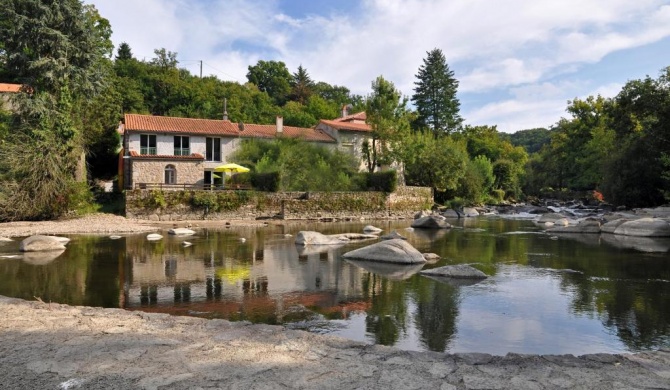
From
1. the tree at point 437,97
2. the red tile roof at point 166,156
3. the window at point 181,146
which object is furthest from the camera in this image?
the tree at point 437,97

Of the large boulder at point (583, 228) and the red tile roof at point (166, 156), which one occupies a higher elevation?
the red tile roof at point (166, 156)

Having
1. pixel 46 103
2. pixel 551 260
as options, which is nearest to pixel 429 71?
pixel 46 103

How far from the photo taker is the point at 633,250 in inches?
756

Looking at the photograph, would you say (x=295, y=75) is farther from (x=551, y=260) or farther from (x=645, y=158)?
(x=551, y=260)

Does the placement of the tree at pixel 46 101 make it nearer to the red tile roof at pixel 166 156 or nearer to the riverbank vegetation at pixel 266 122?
the riverbank vegetation at pixel 266 122

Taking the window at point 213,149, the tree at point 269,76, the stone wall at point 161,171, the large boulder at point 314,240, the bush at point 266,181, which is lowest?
the large boulder at point 314,240

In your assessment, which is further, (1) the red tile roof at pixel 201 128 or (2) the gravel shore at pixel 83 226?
(1) the red tile roof at pixel 201 128

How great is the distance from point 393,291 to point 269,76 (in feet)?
278

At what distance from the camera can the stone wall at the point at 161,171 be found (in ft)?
128

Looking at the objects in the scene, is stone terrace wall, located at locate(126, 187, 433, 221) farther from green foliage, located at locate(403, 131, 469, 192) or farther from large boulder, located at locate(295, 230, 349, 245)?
large boulder, located at locate(295, 230, 349, 245)

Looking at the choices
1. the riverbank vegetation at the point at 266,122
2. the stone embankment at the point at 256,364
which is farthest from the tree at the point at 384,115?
the stone embankment at the point at 256,364

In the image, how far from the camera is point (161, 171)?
3997cm

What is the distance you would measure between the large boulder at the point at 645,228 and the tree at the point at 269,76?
70624mm

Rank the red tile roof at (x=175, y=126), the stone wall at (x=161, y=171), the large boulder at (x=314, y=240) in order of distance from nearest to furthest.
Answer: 1. the large boulder at (x=314, y=240)
2. the stone wall at (x=161, y=171)
3. the red tile roof at (x=175, y=126)
